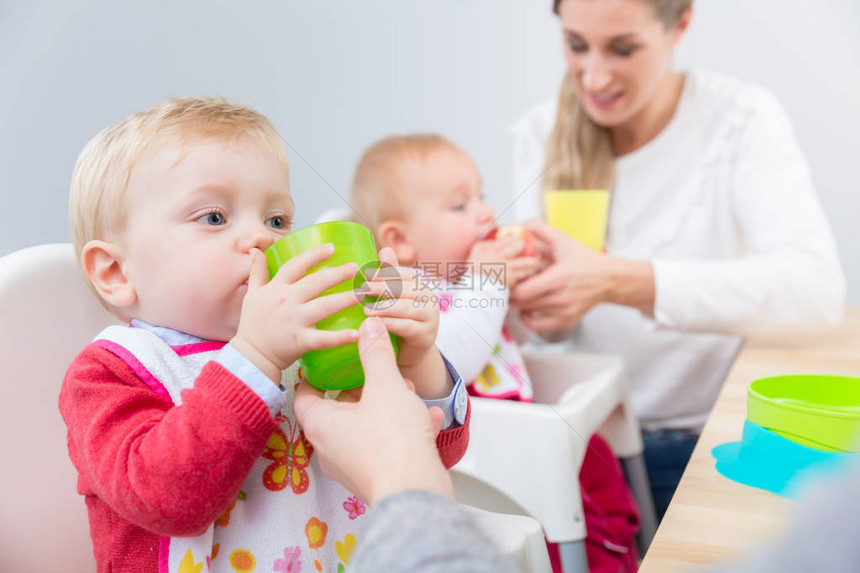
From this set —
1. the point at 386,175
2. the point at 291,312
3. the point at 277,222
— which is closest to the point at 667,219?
the point at 386,175

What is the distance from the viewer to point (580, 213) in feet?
4.34

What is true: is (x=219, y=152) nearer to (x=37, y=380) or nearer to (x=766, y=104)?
(x=37, y=380)

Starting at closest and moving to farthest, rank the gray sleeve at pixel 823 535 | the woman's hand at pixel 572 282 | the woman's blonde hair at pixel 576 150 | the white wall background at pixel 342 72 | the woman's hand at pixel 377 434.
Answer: the gray sleeve at pixel 823 535
the woman's hand at pixel 377 434
the white wall background at pixel 342 72
the woman's hand at pixel 572 282
the woman's blonde hair at pixel 576 150

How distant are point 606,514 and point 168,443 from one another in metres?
0.86

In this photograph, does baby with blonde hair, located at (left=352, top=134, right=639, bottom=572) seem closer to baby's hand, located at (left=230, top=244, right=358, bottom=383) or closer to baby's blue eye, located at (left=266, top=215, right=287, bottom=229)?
baby's blue eye, located at (left=266, top=215, right=287, bottom=229)

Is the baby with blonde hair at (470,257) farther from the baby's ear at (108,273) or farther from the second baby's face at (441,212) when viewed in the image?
the baby's ear at (108,273)

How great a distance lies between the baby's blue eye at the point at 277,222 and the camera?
2.25 feet

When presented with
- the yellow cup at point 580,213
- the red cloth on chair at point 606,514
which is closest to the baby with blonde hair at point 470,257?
the red cloth on chair at point 606,514

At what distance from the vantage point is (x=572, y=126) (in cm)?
159

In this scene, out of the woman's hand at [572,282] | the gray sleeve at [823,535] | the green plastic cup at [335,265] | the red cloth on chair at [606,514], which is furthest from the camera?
the woman's hand at [572,282]

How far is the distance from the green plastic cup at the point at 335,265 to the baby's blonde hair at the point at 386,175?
71 centimetres

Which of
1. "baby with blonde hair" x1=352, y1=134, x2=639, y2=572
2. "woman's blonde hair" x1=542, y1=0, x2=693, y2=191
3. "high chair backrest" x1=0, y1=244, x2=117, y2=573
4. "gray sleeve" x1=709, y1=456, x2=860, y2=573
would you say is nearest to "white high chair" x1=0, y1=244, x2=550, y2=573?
"high chair backrest" x1=0, y1=244, x2=117, y2=573

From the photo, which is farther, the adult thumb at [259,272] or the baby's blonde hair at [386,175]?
the baby's blonde hair at [386,175]

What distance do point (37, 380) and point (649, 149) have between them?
4.33ft
